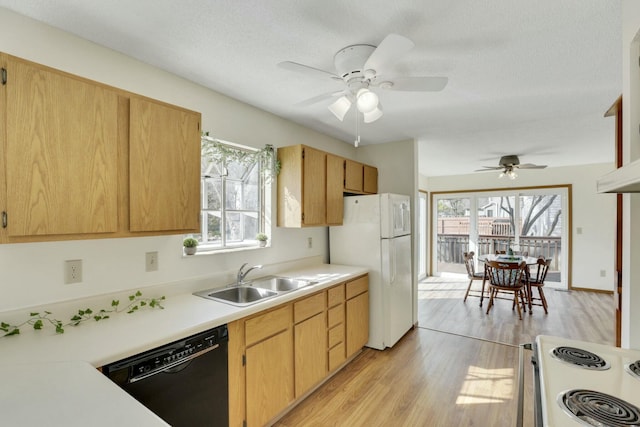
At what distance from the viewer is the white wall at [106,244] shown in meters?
1.52

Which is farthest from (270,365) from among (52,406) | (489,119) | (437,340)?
(489,119)

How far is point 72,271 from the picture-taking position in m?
1.68

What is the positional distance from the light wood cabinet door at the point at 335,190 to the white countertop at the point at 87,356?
4.30 feet

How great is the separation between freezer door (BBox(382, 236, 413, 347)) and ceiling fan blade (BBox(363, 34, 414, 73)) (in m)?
1.97

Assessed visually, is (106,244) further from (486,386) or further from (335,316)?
(486,386)

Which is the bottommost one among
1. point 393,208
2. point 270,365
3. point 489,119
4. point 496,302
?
point 496,302

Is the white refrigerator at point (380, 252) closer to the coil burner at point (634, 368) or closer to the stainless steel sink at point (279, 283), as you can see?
the stainless steel sink at point (279, 283)

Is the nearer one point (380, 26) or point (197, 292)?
point (380, 26)

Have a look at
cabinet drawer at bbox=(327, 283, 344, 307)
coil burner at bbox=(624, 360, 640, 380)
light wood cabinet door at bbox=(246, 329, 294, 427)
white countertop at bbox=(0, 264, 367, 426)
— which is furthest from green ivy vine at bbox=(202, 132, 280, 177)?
coil burner at bbox=(624, 360, 640, 380)

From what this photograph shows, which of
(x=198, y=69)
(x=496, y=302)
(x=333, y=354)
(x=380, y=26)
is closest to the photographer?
(x=380, y=26)

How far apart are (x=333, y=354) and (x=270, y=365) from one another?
84 centimetres

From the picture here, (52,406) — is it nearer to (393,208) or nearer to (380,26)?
(380,26)

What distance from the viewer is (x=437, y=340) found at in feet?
11.6

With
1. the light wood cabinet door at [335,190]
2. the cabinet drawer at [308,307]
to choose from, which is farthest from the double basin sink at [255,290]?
the light wood cabinet door at [335,190]
